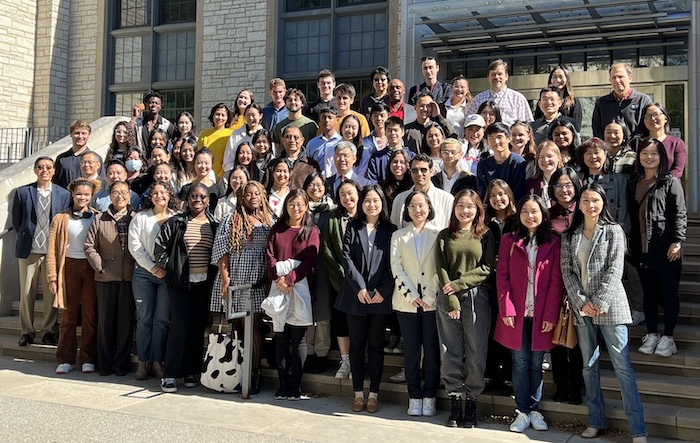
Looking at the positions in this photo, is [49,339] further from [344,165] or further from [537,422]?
[537,422]

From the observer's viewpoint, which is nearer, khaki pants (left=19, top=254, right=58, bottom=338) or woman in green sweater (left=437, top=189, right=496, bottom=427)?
woman in green sweater (left=437, top=189, right=496, bottom=427)

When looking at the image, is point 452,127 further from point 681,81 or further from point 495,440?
point 681,81

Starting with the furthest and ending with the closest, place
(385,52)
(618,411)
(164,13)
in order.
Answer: (164,13) → (385,52) → (618,411)

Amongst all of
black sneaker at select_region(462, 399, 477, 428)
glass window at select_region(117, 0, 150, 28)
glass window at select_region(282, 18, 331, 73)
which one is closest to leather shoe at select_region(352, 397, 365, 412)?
black sneaker at select_region(462, 399, 477, 428)

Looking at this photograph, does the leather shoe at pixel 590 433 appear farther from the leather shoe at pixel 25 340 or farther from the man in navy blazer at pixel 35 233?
the leather shoe at pixel 25 340

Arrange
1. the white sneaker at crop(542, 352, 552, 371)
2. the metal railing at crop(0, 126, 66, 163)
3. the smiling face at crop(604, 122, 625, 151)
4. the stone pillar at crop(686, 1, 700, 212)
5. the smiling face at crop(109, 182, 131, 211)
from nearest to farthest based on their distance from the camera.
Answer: the white sneaker at crop(542, 352, 552, 371), the smiling face at crop(604, 122, 625, 151), the smiling face at crop(109, 182, 131, 211), the stone pillar at crop(686, 1, 700, 212), the metal railing at crop(0, 126, 66, 163)

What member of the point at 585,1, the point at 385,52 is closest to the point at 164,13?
the point at 385,52

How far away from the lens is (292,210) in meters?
6.14

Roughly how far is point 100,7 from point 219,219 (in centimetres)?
1091

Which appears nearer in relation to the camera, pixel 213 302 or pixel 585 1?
pixel 213 302

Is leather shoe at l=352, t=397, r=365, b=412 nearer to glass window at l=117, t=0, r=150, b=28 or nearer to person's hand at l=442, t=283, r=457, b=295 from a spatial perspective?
person's hand at l=442, t=283, r=457, b=295

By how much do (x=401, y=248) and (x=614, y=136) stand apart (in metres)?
2.41

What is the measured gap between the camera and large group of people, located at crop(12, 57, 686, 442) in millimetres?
5375

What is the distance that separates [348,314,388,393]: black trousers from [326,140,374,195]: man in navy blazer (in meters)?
1.37
